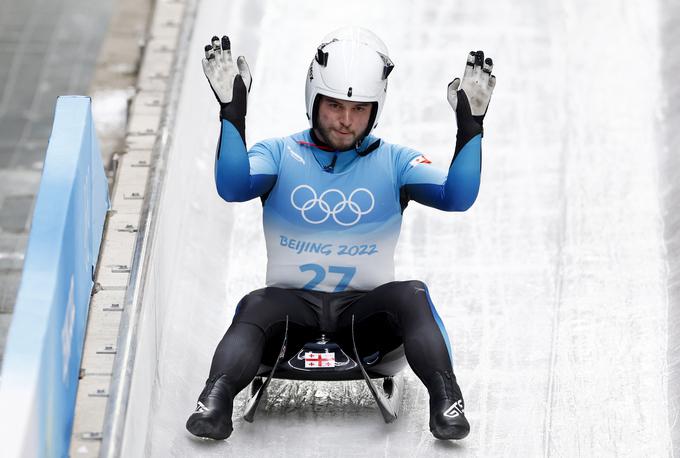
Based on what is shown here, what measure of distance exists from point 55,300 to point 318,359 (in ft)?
3.18

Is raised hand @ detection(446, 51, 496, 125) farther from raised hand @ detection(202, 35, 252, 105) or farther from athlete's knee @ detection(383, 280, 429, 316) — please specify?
raised hand @ detection(202, 35, 252, 105)

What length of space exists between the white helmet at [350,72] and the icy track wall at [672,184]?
1316 mm

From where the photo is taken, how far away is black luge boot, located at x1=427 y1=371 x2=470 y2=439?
3.88 meters

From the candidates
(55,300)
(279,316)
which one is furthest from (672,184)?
(55,300)

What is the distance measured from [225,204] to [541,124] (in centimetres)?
155

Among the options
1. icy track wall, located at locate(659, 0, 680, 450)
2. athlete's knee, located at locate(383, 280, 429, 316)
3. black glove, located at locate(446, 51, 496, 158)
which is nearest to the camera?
black glove, located at locate(446, 51, 496, 158)

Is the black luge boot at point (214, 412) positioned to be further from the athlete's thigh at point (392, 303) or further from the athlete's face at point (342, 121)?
the athlete's face at point (342, 121)

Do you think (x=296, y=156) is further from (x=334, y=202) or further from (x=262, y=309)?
(x=262, y=309)

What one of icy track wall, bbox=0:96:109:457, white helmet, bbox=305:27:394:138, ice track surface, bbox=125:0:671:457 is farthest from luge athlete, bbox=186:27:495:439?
icy track wall, bbox=0:96:109:457

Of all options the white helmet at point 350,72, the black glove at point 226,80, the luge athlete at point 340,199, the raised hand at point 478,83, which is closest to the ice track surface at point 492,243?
the luge athlete at point 340,199

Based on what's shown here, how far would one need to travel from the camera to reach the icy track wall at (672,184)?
4.38 m

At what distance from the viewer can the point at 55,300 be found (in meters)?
3.43

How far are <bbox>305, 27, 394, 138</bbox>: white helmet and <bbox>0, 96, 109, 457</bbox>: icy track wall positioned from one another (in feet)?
2.48

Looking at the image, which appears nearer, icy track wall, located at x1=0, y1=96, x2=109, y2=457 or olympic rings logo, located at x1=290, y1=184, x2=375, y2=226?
icy track wall, located at x1=0, y1=96, x2=109, y2=457
